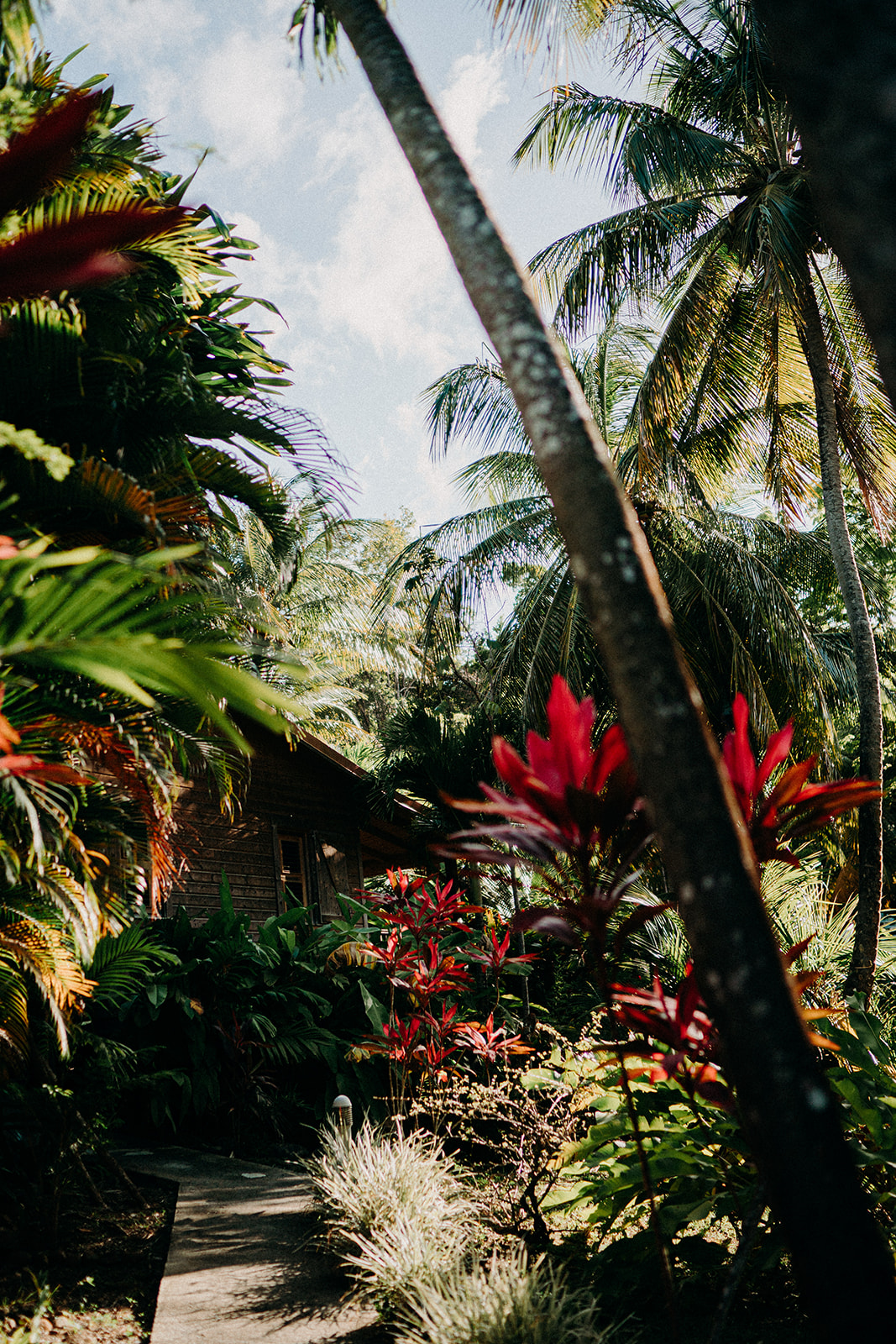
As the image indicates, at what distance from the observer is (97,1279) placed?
4008 mm

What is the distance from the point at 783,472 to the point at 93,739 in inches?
349

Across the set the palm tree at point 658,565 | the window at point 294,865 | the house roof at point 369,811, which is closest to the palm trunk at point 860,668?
the palm tree at point 658,565

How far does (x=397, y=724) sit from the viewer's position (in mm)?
12516

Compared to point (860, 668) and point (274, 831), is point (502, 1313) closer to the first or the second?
point (860, 668)

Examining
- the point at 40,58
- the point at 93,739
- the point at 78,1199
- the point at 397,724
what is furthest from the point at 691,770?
the point at 397,724


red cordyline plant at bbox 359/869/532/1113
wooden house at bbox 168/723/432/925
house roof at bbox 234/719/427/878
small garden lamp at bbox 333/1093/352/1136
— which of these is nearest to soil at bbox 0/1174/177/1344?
small garden lamp at bbox 333/1093/352/1136

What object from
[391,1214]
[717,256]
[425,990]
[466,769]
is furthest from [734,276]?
[391,1214]

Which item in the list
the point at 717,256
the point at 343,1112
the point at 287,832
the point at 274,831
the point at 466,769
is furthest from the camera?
the point at 287,832

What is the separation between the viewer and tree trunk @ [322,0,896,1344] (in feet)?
5.42

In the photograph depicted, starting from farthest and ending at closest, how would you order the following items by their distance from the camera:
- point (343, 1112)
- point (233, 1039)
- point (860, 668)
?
point (860, 668), point (233, 1039), point (343, 1112)

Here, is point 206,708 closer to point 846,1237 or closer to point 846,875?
point 846,1237

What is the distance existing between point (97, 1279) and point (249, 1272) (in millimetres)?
685

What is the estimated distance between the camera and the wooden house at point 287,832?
1223 cm

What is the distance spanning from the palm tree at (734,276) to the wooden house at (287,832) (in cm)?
658
